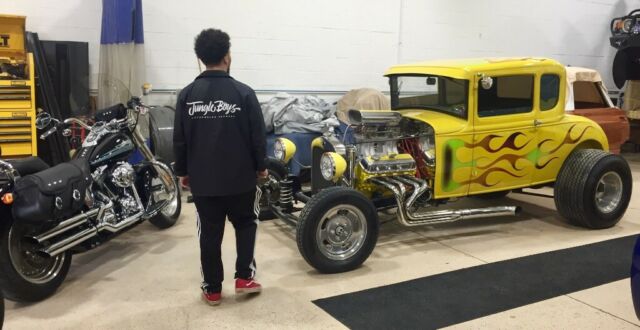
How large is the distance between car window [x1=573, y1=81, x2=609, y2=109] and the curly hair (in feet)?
20.0

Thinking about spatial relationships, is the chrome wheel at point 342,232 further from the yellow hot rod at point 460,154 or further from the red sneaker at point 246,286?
the red sneaker at point 246,286

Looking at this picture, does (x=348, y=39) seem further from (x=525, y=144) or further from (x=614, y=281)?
(x=614, y=281)

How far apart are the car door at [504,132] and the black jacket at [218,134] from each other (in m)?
2.21

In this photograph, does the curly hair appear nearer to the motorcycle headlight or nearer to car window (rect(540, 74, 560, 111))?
the motorcycle headlight

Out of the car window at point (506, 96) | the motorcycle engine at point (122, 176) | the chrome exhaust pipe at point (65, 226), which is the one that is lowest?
the chrome exhaust pipe at point (65, 226)

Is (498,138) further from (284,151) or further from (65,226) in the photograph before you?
(65,226)

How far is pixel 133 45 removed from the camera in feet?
21.6

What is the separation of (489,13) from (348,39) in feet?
9.26

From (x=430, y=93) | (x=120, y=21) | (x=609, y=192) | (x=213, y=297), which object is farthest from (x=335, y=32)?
(x=213, y=297)

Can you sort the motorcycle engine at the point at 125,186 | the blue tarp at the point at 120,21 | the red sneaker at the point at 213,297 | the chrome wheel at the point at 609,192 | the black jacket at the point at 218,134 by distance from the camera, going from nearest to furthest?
the black jacket at the point at 218,134 → the red sneaker at the point at 213,297 → the motorcycle engine at the point at 125,186 → the chrome wheel at the point at 609,192 → the blue tarp at the point at 120,21

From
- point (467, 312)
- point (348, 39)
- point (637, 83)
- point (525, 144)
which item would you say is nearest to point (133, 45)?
point (348, 39)

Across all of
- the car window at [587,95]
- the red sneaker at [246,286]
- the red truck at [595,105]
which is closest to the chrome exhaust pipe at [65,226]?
the red sneaker at [246,286]

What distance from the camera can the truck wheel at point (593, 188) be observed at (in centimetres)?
480

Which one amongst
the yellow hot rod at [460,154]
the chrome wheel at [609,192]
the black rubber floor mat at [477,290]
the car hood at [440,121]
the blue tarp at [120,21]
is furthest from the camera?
the blue tarp at [120,21]
